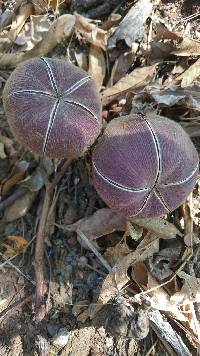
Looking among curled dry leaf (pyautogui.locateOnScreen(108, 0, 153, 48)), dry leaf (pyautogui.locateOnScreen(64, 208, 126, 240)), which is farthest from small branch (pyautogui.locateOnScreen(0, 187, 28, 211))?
curled dry leaf (pyautogui.locateOnScreen(108, 0, 153, 48))

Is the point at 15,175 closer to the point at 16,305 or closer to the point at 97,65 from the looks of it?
the point at 16,305

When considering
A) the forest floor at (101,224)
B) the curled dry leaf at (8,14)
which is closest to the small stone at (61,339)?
the forest floor at (101,224)

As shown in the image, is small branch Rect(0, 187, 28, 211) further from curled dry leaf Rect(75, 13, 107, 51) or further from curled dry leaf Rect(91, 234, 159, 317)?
curled dry leaf Rect(75, 13, 107, 51)

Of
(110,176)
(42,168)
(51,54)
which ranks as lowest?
(42,168)

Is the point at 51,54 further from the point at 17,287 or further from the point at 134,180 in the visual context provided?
the point at 17,287

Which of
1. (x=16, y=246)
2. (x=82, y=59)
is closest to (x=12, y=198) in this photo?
(x=16, y=246)

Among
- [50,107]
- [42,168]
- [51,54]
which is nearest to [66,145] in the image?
[50,107]
